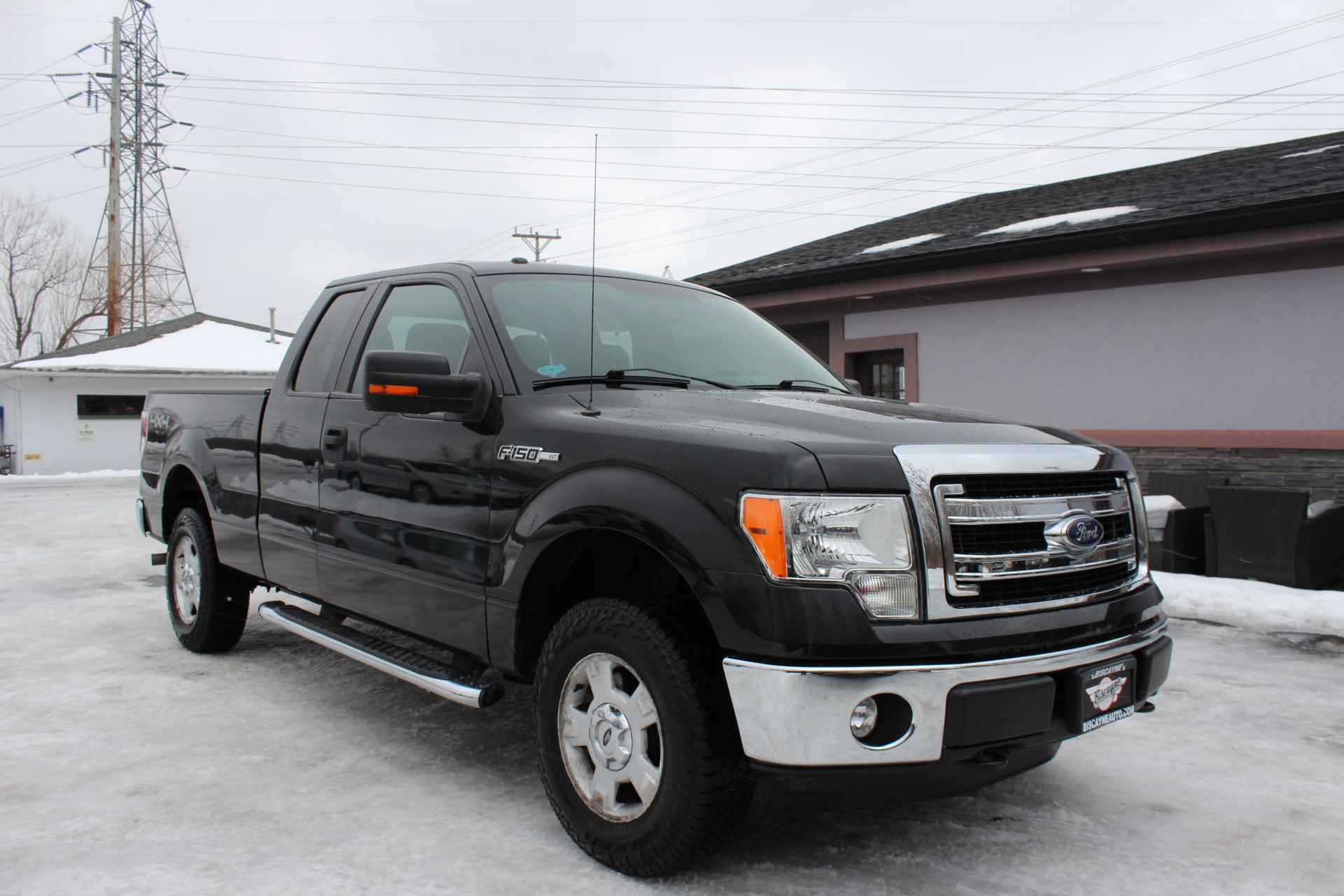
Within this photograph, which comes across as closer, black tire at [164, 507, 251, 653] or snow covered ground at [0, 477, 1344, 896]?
snow covered ground at [0, 477, 1344, 896]

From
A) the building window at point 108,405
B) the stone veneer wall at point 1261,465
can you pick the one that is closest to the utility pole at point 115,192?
the building window at point 108,405

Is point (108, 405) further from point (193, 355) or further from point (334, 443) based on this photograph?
point (334, 443)

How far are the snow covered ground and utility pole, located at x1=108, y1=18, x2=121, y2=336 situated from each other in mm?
31797

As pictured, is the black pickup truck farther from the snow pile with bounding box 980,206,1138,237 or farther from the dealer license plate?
the snow pile with bounding box 980,206,1138,237

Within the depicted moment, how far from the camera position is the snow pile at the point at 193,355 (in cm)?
2908

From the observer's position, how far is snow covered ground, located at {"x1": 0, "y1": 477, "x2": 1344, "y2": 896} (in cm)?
297

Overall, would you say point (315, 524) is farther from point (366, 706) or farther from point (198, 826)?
point (198, 826)

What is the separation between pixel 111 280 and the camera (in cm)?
3278

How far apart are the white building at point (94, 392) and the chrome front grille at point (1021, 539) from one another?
29.2 meters

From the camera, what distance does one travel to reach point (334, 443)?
14.1 ft

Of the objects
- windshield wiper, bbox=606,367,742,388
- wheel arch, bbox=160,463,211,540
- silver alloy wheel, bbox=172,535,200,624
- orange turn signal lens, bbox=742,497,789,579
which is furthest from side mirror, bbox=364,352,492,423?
wheel arch, bbox=160,463,211,540

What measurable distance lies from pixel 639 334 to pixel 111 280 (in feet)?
113

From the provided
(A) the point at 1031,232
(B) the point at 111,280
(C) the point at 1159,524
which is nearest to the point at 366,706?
(C) the point at 1159,524

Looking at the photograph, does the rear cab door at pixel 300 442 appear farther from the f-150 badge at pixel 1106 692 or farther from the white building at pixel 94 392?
the white building at pixel 94 392
